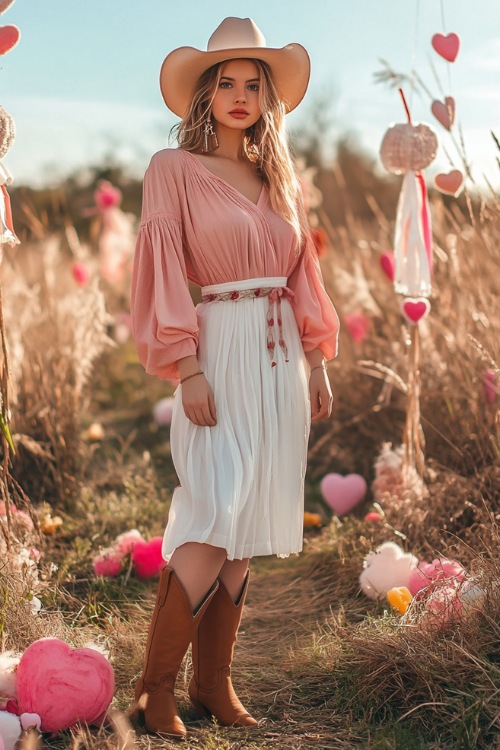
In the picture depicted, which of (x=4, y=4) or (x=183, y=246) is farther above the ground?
(x=4, y=4)

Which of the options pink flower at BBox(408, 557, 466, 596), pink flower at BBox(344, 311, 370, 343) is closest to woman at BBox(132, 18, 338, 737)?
pink flower at BBox(408, 557, 466, 596)

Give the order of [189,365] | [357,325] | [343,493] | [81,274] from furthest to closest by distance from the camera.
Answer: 1. [81,274]
2. [357,325]
3. [343,493]
4. [189,365]

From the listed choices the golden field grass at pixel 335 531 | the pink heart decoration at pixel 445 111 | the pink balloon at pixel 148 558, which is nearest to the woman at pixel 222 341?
the golden field grass at pixel 335 531

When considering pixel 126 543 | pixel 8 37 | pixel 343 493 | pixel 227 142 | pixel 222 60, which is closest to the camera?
pixel 222 60

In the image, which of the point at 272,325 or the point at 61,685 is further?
the point at 272,325

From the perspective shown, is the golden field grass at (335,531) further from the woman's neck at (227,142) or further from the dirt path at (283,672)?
the woman's neck at (227,142)

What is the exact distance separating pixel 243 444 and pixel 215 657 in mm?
658

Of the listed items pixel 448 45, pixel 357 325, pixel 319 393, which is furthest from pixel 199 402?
pixel 357 325

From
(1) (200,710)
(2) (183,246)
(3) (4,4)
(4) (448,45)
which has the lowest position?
(1) (200,710)

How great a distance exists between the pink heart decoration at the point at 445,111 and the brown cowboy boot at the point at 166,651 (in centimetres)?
232

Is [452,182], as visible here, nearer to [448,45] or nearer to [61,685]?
[448,45]

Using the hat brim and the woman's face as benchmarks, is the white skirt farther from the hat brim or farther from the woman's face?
the hat brim

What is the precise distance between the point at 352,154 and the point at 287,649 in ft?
43.2

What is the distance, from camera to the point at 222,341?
9.14 ft
